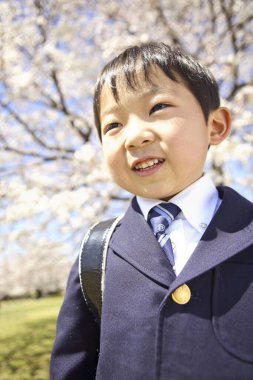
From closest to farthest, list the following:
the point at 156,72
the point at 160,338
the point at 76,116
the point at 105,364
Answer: the point at 160,338 < the point at 105,364 < the point at 156,72 < the point at 76,116

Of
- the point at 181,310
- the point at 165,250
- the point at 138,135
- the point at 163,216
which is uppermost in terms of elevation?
the point at 138,135

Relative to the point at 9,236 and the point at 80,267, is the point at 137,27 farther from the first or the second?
the point at 80,267

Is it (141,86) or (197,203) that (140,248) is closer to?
(197,203)

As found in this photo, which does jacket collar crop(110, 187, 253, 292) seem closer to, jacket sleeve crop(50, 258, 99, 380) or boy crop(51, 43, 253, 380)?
boy crop(51, 43, 253, 380)

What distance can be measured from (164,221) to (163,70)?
54 centimetres

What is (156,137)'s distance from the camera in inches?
47.3

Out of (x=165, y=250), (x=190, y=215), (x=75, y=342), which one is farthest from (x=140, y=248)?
(x=75, y=342)

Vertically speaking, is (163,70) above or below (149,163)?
above

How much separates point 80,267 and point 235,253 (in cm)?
59

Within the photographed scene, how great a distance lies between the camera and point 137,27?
20.4 ft

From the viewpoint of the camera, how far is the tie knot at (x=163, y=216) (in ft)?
4.17

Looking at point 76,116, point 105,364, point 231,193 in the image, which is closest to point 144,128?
point 231,193

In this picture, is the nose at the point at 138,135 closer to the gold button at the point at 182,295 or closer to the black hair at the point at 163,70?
the black hair at the point at 163,70

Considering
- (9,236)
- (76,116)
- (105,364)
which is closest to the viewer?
(105,364)
